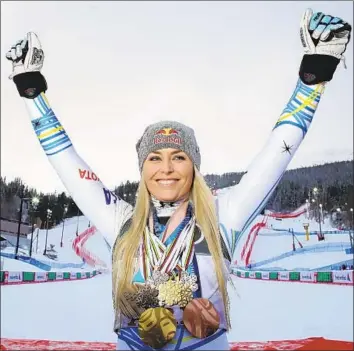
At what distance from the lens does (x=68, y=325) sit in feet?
24.6

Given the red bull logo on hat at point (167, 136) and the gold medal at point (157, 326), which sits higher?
the red bull logo on hat at point (167, 136)

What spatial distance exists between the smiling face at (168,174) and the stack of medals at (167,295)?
0.09 meters

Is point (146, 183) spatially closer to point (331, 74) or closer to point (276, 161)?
point (276, 161)

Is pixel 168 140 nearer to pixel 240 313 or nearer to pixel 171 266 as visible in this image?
pixel 171 266

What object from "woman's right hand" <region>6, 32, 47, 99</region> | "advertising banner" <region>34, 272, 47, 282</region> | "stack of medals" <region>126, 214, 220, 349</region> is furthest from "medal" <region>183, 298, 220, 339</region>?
"advertising banner" <region>34, 272, 47, 282</region>

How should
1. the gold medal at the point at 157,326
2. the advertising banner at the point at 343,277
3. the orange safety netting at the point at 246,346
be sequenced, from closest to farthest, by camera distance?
the gold medal at the point at 157,326, the orange safety netting at the point at 246,346, the advertising banner at the point at 343,277

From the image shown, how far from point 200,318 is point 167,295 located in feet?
0.28

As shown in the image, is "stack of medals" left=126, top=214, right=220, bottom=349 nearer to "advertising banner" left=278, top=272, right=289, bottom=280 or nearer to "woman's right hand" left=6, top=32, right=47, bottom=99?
"woman's right hand" left=6, top=32, right=47, bottom=99

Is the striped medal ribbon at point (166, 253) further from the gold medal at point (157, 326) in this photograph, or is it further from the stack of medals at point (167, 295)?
the gold medal at point (157, 326)

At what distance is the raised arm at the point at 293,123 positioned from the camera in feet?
3.84

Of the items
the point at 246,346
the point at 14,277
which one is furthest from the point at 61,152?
the point at 14,277

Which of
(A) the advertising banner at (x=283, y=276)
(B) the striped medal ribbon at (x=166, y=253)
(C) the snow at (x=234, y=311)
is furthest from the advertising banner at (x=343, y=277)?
(B) the striped medal ribbon at (x=166, y=253)

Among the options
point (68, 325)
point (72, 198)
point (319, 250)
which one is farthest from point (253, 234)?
point (72, 198)

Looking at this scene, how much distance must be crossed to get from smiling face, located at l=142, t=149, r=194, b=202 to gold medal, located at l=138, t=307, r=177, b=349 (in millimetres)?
286
